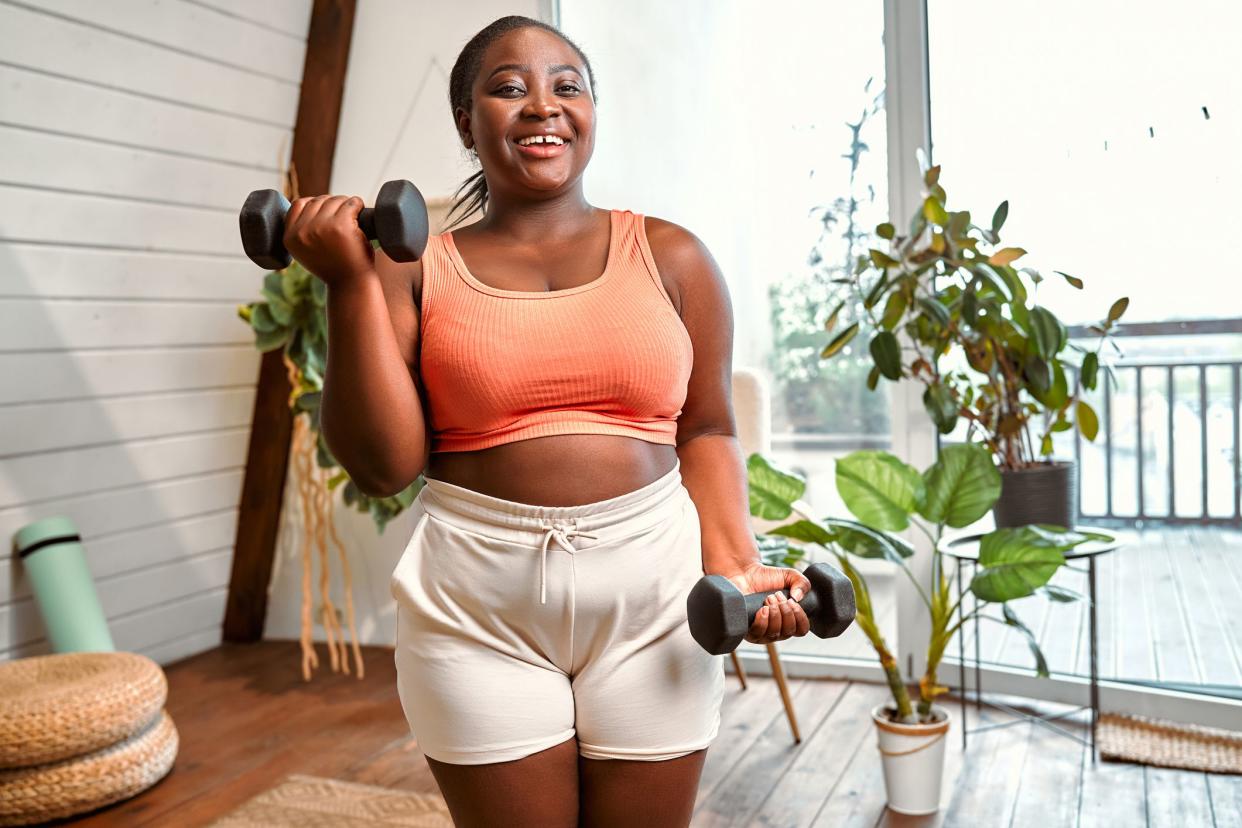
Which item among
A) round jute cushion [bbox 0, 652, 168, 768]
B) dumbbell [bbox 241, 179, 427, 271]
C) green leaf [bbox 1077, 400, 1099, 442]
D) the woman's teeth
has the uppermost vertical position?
the woman's teeth

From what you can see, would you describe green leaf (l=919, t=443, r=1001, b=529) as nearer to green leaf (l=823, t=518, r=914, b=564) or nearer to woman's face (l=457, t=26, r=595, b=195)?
green leaf (l=823, t=518, r=914, b=564)

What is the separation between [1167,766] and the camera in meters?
2.47

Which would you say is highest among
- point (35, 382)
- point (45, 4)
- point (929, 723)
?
point (45, 4)

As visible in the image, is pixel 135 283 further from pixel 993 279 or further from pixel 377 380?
pixel 377 380

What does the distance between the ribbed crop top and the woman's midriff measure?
0.01 m

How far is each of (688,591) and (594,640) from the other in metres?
0.11

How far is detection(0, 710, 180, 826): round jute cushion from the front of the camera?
2475 millimetres

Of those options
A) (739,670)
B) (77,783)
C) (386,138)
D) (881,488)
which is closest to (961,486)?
(881,488)

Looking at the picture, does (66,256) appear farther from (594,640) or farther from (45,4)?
(594,640)


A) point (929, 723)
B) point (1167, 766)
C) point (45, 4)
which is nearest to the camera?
point (929, 723)

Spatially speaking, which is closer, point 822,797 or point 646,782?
point 646,782

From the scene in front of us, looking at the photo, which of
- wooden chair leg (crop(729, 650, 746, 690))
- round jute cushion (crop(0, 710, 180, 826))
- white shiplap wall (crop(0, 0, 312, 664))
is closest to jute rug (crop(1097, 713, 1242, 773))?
wooden chair leg (crop(729, 650, 746, 690))

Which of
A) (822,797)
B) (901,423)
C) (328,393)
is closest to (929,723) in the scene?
(822,797)

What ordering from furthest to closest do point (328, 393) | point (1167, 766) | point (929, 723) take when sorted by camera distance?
point (1167, 766)
point (929, 723)
point (328, 393)
